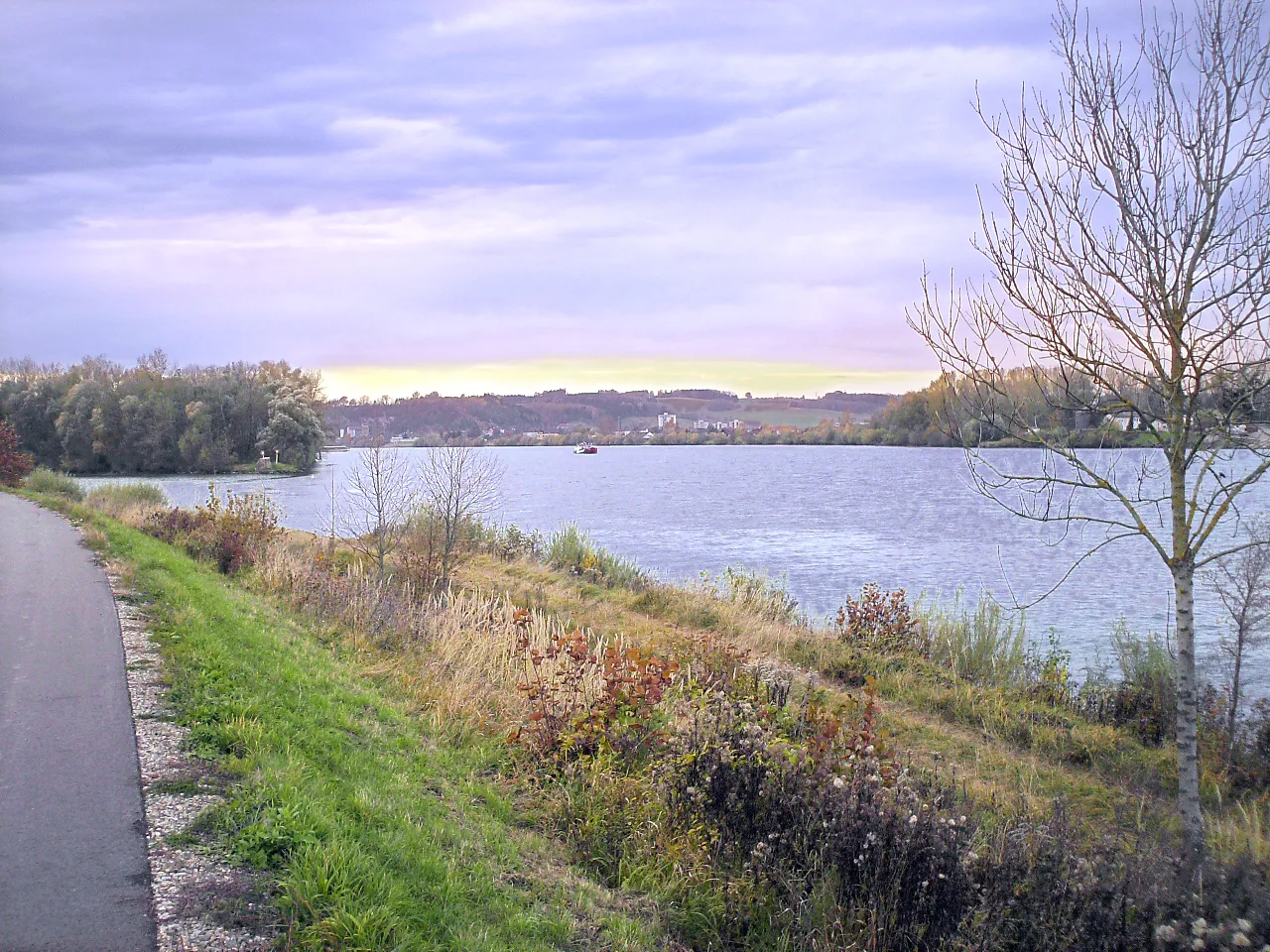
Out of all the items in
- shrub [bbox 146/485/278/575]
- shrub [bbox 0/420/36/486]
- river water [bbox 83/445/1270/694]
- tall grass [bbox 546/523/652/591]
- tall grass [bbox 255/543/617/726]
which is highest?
shrub [bbox 0/420/36/486]

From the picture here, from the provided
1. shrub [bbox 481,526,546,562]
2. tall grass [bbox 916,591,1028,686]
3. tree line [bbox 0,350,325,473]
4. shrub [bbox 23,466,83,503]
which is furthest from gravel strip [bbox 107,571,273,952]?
tree line [bbox 0,350,325,473]

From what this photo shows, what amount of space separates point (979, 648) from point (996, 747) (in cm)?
399

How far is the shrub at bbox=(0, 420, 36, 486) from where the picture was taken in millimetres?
27484

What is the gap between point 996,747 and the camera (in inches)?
436

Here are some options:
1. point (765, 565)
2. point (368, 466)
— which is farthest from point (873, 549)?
point (368, 466)

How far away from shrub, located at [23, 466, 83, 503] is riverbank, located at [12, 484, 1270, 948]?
1710 cm

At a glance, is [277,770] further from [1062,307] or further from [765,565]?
[765,565]

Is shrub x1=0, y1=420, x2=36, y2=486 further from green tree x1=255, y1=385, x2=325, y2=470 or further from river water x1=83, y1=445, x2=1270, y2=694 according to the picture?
green tree x1=255, y1=385, x2=325, y2=470

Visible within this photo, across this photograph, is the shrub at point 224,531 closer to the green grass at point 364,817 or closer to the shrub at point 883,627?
the green grass at point 364,817

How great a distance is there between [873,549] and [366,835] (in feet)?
91.0

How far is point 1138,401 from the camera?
7.27 meters

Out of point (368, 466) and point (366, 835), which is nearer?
point (366, 835)

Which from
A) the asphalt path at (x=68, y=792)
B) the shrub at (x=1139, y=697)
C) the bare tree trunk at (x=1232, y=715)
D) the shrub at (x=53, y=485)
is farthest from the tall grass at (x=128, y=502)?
the bare tree trunk at (x=1232, y=715)

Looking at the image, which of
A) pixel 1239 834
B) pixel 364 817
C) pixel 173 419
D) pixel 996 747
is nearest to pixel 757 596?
pixel 996 747
